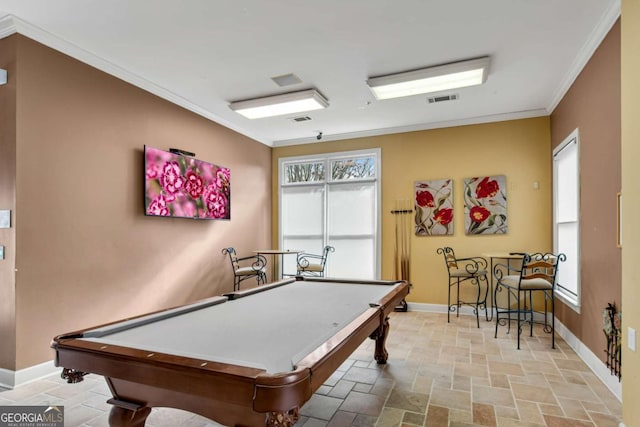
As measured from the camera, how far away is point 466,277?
4.98 m

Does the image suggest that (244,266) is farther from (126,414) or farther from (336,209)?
(126,414)

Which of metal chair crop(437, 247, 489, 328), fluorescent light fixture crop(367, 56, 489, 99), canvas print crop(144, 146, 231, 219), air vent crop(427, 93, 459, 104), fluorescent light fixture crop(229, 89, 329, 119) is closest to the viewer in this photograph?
fluorescent light fixture crop(367, 56, 489, 99)

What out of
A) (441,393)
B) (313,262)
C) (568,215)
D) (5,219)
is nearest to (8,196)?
(5,219)

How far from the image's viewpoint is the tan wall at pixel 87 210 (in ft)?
9.86

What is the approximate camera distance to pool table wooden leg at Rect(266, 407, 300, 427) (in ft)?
3.87

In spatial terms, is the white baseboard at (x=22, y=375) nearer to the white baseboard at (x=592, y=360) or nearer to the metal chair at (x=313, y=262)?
the metal chair at (x=313, y=262)

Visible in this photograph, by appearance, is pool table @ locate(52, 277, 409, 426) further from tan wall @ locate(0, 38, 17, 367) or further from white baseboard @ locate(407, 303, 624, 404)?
white baseboard @ locate(407, 303, 624, 404)

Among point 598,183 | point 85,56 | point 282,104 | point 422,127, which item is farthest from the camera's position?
point 422,127

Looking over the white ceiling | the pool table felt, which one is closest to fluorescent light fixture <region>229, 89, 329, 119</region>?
the white ceiling

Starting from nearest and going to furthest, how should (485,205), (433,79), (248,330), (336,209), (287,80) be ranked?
(248,330)
(433,79)
(287,80)
(485,205)
(336,209)

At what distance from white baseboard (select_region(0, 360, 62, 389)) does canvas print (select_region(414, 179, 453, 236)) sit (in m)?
4.86

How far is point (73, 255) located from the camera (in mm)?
3326

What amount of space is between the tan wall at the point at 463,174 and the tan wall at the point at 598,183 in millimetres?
1332

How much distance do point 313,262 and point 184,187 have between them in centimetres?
277
